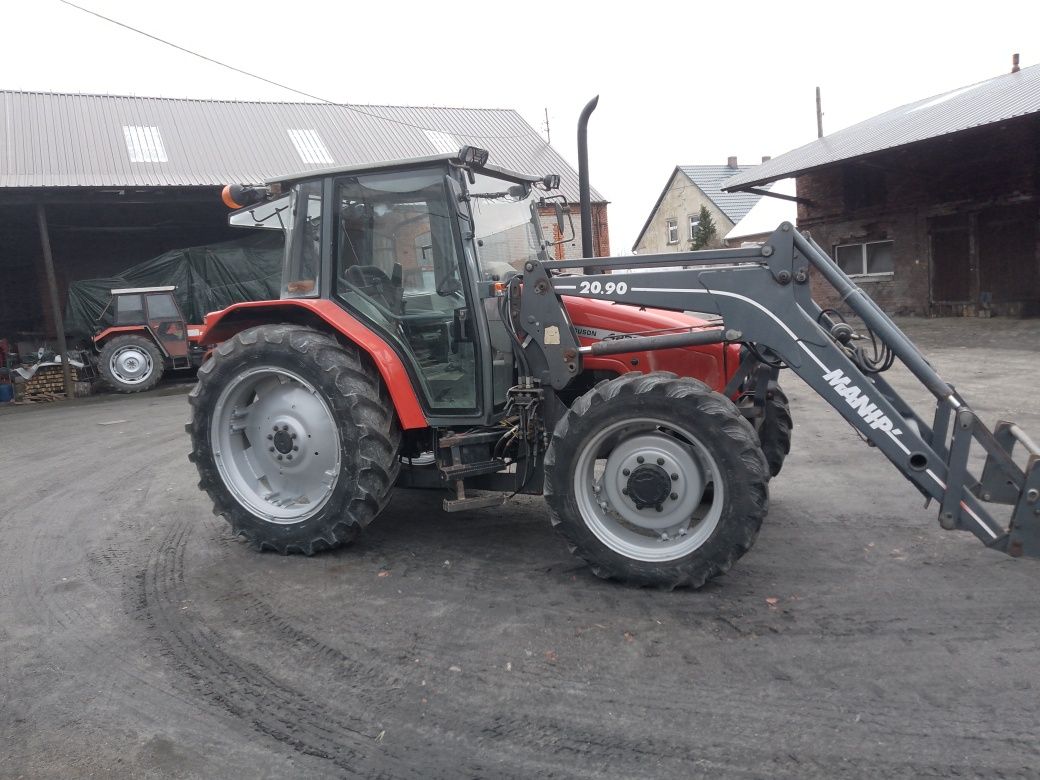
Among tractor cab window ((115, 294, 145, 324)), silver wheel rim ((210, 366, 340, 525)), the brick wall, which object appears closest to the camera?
silver wheel rim ((210, 366, 340, 525))

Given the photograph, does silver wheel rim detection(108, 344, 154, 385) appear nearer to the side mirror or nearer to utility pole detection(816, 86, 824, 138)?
the side mirror

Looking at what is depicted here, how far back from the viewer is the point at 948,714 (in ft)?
8.58

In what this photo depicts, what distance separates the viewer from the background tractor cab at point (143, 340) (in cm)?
1486

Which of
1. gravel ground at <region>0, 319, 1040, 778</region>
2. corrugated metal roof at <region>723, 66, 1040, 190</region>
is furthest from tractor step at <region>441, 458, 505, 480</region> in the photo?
corrugated metal roof at <region>723, 66, 1040, 190</region>

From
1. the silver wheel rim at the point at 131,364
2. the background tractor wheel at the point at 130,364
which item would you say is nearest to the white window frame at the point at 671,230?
the background tractor wheel at the point at 130,364

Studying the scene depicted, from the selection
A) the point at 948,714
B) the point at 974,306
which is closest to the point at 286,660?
the point at 948,714

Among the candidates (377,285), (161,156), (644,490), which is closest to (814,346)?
(644,490)

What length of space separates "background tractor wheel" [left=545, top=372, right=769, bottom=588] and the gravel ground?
0.65 feet

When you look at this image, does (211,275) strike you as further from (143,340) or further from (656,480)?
(656,480)

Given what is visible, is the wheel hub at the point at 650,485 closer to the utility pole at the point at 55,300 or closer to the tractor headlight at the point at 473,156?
the tractor headlight at the point at 473,156

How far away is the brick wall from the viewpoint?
16234 mm

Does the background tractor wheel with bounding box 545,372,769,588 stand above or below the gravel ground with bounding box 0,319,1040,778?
above

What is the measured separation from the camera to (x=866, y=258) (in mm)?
19953

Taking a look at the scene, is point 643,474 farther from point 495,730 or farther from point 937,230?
point 937,230
